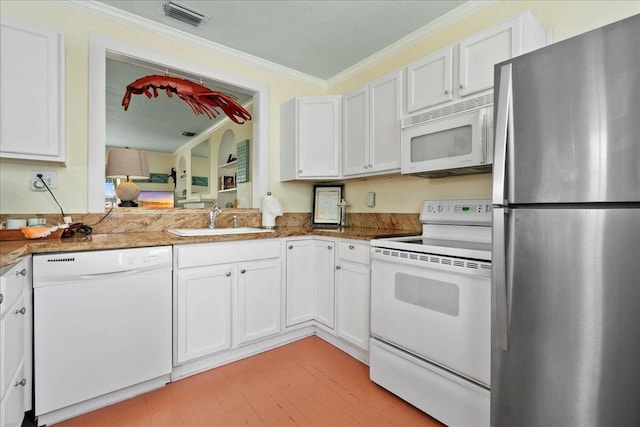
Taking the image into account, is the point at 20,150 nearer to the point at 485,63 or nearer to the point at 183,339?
the point at 183,339

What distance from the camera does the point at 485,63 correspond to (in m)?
1.79

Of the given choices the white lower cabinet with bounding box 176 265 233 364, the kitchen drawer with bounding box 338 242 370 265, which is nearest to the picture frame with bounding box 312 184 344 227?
the kitchen drawer with bounding box 338 242 370 265

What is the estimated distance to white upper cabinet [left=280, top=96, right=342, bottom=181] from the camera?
9.31ft

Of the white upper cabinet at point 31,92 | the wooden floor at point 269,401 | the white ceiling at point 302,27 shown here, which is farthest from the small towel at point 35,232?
the white ceiling at point 302,27

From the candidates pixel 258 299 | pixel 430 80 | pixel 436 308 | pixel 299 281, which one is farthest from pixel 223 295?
pixel 430 80

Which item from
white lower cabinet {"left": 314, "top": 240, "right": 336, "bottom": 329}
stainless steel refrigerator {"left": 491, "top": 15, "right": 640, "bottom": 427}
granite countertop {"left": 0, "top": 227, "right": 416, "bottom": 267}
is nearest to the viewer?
stainless steel refrigerator {"left": 491, "top": 15, "right": 640, "bottom": 427}

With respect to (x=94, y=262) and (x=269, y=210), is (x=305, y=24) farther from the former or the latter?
(x=94, y=262)

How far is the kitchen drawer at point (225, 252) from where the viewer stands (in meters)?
1.93

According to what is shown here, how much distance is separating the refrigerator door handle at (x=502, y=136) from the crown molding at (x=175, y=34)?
7.76 ft

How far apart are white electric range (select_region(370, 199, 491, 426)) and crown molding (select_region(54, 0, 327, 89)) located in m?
2.12

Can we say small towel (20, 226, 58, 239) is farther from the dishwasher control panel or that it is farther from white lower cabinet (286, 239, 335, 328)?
white lower cabinet (286, 239, 335, 328)

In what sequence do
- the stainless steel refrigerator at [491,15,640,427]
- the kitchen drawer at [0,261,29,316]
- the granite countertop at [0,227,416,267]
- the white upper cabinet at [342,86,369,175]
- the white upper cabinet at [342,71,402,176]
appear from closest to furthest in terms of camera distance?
the stainless steel refrigerator at [491,15,640,427] < the kitchen drawer at [0,261,29,316] < the granite countertop at [0,227,416,267] < the white upper cabinet at [342,71,402,176] < the white upper cabinet at [342,86,369,175]

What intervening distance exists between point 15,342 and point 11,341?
7 centimetres

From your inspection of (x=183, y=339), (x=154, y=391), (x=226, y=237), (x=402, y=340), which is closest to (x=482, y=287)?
(x=402, y=340)
